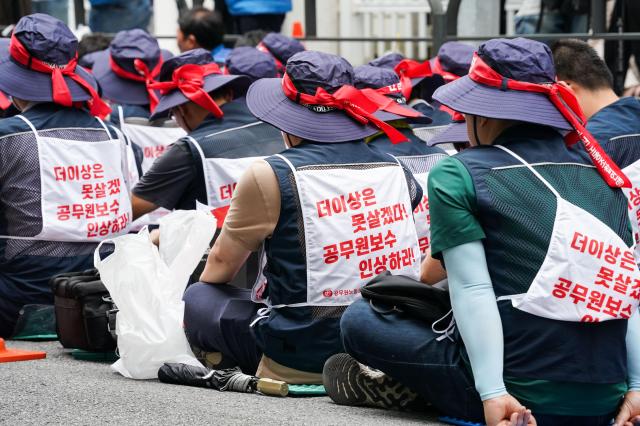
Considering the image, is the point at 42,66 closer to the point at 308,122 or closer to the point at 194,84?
the point at 194,84

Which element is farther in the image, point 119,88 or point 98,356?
point 119,88

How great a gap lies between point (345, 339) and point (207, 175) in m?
1.96

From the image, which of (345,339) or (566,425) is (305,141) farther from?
(566,425)

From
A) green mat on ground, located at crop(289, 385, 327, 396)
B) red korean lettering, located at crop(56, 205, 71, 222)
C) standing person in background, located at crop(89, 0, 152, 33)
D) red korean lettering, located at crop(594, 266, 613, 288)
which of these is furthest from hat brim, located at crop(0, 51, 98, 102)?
standing person in background, located at crop(89, 0, 152, 33)

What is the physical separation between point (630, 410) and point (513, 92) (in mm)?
976

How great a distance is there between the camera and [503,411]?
3.53 metres

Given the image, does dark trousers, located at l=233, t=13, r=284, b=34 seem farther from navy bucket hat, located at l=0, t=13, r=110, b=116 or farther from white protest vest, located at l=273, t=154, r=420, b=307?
white protest vest, located at l=273, t=154, r=420, b=307

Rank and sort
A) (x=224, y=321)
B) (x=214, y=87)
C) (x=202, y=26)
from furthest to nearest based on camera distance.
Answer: (x=202, y=26) < (x=214, y=87) < (x=224, y=321)

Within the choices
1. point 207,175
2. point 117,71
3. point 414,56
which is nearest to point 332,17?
point 414,56

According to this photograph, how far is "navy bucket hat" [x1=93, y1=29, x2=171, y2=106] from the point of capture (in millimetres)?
7637

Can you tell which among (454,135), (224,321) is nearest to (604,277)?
(224,321)

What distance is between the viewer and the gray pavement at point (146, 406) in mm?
3754

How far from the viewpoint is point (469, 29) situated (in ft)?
28.2

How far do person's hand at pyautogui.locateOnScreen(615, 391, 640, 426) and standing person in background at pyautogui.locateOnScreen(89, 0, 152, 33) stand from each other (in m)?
7.55
